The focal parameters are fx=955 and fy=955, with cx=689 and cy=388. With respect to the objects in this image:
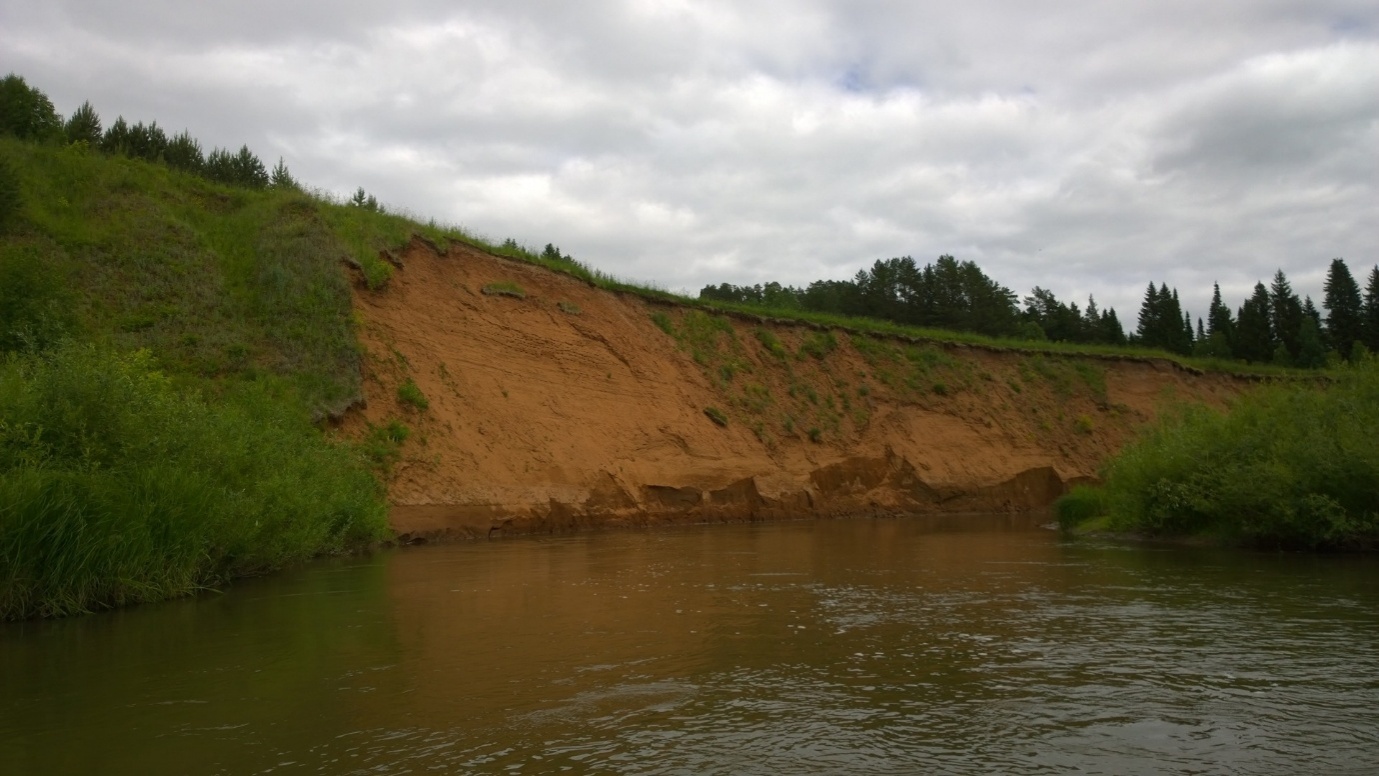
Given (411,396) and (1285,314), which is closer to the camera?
(411,396)

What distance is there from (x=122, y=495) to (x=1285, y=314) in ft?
313

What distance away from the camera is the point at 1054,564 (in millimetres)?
16531

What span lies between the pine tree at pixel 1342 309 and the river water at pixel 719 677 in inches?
3086

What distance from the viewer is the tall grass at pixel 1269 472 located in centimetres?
1638

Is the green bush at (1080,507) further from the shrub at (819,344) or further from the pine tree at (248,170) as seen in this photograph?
the pine tree at (248,170)

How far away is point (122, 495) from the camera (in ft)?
38.6

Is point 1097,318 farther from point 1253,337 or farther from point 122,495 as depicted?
point 122,495

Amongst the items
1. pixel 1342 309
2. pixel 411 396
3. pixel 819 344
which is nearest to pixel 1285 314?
pixel 1342 309

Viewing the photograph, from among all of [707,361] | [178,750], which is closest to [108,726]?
[178,750]

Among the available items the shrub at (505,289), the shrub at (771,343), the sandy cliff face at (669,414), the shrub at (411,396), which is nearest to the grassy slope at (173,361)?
the shrub at (411,396)

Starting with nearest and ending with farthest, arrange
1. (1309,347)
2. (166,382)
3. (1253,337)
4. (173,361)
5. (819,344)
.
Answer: (166,382), (173,361), (819,344), (1309,347), (1253,337)

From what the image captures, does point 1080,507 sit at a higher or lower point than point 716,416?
lower

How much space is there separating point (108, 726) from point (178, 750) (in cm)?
96

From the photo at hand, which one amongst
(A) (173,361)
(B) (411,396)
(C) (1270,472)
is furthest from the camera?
(B) (411,396)
